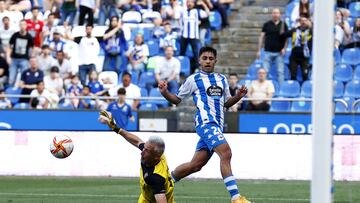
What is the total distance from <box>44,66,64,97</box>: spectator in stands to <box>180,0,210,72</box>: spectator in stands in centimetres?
296

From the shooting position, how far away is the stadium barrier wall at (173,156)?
66.3ft

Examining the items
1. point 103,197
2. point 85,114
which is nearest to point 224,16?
point 85,114

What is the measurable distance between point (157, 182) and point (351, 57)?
13391mm

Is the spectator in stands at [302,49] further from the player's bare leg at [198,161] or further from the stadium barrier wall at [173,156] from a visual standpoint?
the player's bare leg at [198,161]

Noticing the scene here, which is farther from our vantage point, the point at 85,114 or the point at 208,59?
the point at 85,114

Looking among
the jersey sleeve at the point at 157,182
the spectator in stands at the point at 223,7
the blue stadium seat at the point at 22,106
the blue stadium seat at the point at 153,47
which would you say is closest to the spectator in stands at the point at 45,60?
the blue stadium seat at the point at 22,106

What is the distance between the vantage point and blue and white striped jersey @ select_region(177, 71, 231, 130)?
13.9 m

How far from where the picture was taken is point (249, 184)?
19.1 metres

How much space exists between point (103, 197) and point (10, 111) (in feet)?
25.4

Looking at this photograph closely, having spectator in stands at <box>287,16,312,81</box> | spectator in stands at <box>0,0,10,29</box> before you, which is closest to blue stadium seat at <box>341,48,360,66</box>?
spectator in stands at <box>287,16,312,81</box>

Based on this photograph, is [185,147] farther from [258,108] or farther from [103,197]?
[103,197]

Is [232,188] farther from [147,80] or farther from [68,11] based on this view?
[68,11]

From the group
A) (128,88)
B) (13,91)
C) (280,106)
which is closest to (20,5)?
(13,91)

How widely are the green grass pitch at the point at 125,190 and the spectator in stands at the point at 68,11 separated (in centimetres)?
738
